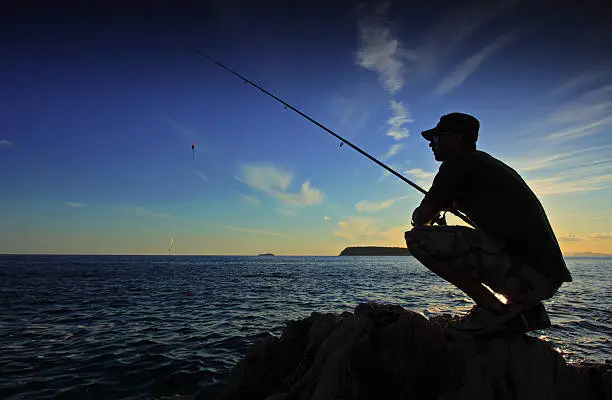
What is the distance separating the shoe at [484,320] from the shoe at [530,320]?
0.28ft

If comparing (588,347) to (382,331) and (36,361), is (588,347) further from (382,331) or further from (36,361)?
(36,361)

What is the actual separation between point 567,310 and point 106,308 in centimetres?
2106

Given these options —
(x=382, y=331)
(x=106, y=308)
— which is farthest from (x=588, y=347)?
(x=106, y=308)

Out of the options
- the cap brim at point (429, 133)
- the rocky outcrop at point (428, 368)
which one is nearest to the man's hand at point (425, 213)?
the cap brim at point (429, 133)

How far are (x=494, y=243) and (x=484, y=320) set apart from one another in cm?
96

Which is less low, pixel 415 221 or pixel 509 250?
pixel 415 221

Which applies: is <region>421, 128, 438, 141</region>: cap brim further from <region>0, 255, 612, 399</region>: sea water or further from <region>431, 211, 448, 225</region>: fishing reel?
<region>0, 255, 612, 399</region>: sea water

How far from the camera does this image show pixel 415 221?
364 cm

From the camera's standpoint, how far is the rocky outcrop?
10.1 feet

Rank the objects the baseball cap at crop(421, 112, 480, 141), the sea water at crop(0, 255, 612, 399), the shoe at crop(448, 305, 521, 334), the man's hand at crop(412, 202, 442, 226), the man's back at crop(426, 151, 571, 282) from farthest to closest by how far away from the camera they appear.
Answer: the sea water at crop(0, 255, 612, 399) < the baseball cap at crop(421, 112, 480, 141) < the man's hand at crop(412, 202, 442, 226) < the shoe at crop(448, 305, 521, 334) < the man's back at crop(426, 151, 571, 282)

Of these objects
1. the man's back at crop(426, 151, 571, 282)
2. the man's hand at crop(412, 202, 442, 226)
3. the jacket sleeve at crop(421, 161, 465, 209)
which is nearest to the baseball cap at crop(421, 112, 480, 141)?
the man's back at crop(426, 151, 571, 282)

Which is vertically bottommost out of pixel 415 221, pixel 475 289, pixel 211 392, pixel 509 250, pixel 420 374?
pixel 211 392

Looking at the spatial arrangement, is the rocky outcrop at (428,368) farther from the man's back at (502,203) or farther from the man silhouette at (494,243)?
the man's back at (502,203)

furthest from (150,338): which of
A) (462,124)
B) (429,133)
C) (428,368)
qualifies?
(462,124)
